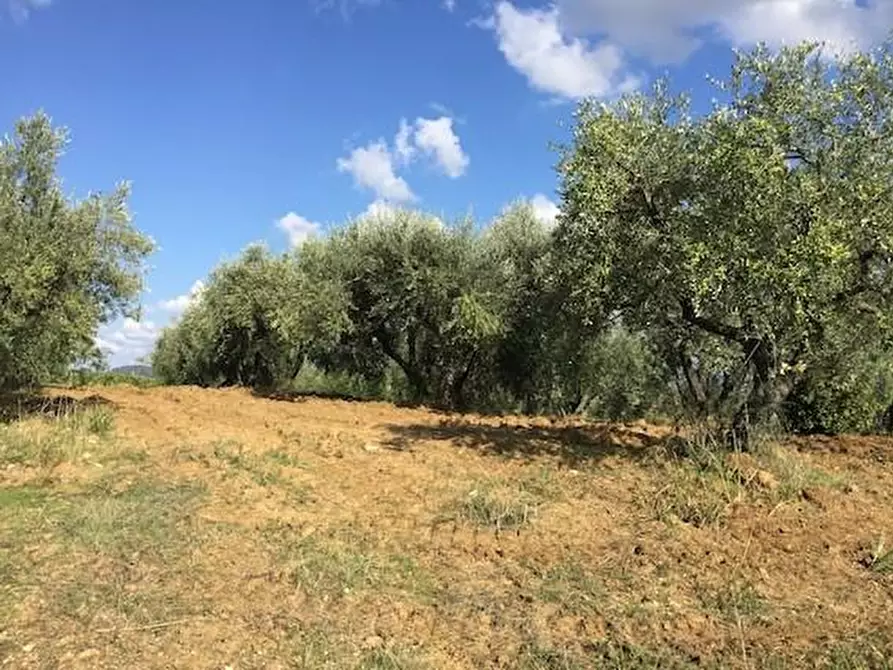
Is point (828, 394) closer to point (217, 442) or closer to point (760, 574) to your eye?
point (760, 574)

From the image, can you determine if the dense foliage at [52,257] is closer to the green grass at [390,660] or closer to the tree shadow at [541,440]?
the tree shadow at [541,440]

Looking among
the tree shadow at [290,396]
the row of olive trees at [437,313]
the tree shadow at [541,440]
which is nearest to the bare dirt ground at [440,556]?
the tree shadow at [541,440]

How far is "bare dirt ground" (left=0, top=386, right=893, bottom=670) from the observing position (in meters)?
6.54

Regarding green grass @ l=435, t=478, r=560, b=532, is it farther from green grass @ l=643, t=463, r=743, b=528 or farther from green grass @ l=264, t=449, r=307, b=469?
green grass @ l=264, t=449, r=307, b=469

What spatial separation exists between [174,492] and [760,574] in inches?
273

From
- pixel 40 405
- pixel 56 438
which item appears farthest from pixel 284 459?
pixel 40 405

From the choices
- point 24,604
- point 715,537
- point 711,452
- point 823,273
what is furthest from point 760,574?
point 24,604

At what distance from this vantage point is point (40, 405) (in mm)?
17672

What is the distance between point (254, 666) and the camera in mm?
6375

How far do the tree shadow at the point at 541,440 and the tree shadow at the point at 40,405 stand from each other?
20.4ft

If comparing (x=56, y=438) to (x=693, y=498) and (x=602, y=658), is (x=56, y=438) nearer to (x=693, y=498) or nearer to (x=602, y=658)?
(x=693, y=498)

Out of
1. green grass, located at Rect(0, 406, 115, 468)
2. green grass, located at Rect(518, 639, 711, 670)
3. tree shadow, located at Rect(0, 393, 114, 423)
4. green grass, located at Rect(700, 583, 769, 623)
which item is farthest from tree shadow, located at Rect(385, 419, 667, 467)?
tree shadow, located at Rect(0, 393, 114, 423)

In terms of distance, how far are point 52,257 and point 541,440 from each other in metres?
8.77

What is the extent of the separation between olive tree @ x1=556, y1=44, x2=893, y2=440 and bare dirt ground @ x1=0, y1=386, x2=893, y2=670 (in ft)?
6.43
